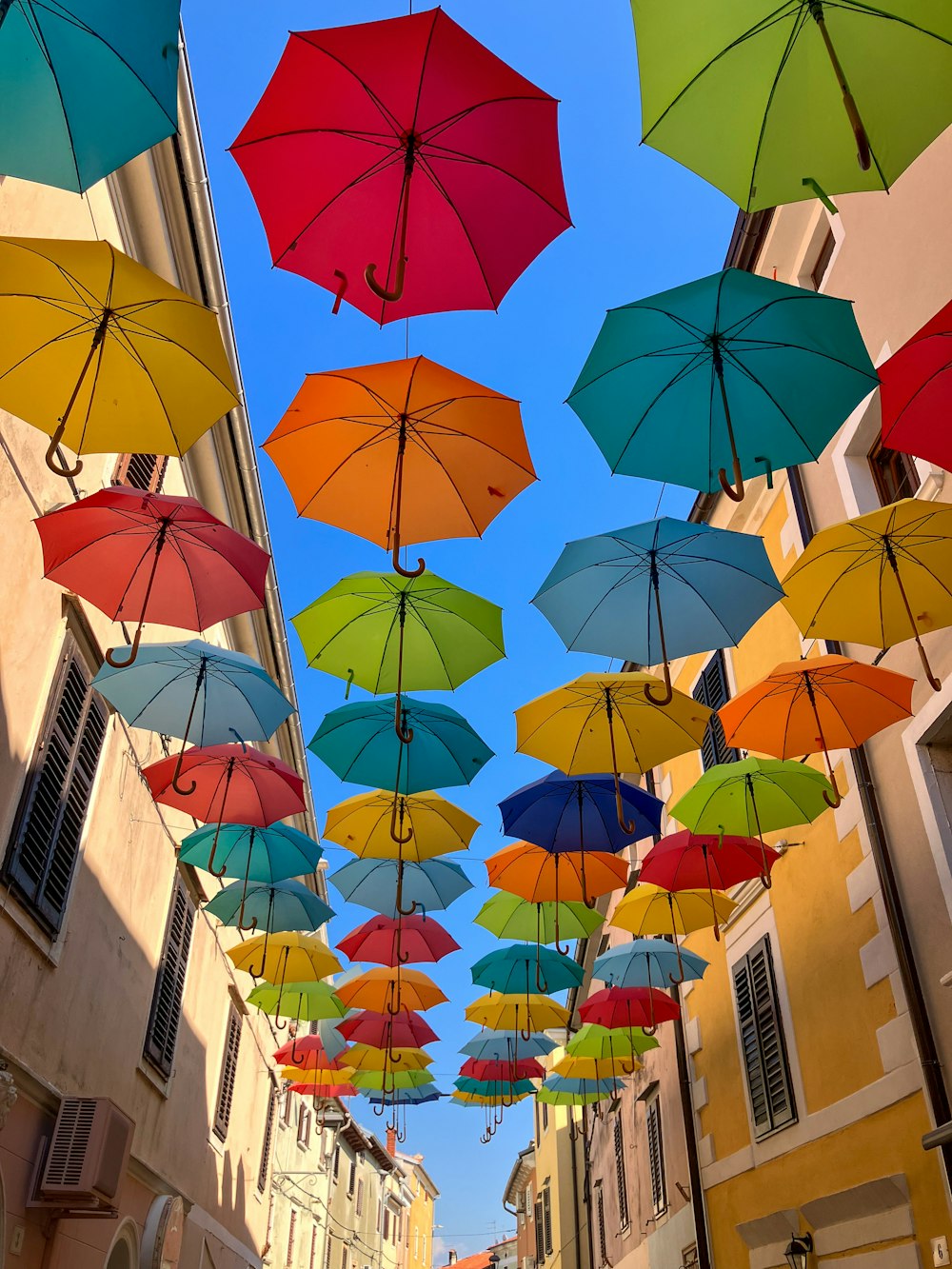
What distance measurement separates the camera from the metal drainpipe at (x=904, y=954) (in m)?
7.16

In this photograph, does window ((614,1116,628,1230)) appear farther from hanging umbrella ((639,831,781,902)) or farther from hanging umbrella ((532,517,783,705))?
hanging umbrella ((532,517,783,705))

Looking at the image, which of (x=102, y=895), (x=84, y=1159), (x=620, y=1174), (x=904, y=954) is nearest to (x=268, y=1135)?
(x=620, y=1174)

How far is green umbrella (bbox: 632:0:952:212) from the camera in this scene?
476 centimetres

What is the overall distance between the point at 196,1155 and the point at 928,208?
536 inches

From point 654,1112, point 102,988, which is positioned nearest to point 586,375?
point 102,988

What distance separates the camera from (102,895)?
9.55 metres

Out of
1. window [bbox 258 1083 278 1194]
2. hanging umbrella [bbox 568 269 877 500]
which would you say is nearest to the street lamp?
hanging umbrella [bbox 568 269 877 500]

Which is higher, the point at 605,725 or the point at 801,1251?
the point at 605,725

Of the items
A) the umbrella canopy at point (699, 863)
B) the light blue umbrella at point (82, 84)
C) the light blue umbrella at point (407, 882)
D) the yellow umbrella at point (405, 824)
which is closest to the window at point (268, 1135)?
the light blue umbrella at point (407, 882)

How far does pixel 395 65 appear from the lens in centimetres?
514

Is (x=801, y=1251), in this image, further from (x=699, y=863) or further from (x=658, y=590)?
(x=658, y=590)

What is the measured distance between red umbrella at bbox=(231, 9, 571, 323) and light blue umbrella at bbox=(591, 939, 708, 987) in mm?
8514

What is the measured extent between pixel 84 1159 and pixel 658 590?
6.26 m

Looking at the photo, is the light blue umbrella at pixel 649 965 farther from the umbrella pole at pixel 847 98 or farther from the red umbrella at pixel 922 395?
the umbrella pole at pixel 847 98
